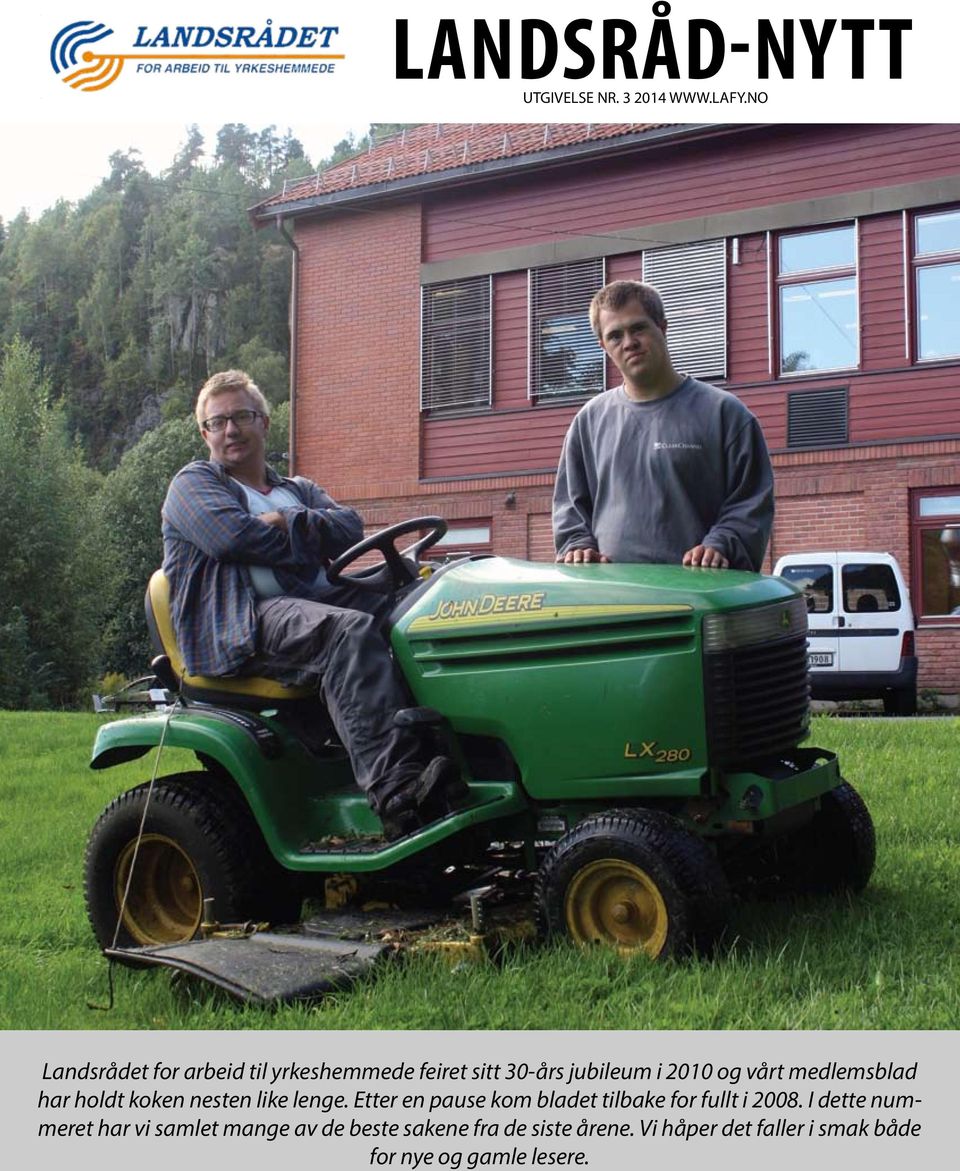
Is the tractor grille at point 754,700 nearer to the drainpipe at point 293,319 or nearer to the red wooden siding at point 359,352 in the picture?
the red wooden siding at point 359,352

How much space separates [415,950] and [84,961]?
118 cm

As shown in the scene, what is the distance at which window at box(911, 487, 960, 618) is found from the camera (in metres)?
14.4

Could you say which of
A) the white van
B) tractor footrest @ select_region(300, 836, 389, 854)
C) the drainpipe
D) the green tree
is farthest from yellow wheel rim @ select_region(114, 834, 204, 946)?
the green tree

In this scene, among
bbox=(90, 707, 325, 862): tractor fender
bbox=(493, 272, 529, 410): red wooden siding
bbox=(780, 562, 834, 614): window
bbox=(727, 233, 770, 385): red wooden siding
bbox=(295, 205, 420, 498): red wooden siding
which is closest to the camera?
bbox=(90, 707, 325, 862): tractor fender

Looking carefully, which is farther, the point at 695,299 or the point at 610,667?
the point at 695,299

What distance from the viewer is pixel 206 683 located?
428 cm

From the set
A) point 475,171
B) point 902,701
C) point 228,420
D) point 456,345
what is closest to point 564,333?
point 456,345

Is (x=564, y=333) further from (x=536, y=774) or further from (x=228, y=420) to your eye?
(x=536, y=774)

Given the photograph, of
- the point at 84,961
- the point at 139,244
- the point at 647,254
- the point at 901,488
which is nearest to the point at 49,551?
the point at 647,254

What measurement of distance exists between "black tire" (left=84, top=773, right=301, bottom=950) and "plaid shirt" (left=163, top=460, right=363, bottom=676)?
16.4 inches

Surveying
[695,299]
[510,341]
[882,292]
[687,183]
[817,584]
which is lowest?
[817,584]

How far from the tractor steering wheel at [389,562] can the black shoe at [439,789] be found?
2.24 ft

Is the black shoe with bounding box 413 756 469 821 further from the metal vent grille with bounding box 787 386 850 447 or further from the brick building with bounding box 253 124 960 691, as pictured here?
the metal vent grille with bounding box 787 386 850 447

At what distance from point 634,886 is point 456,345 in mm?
14764
